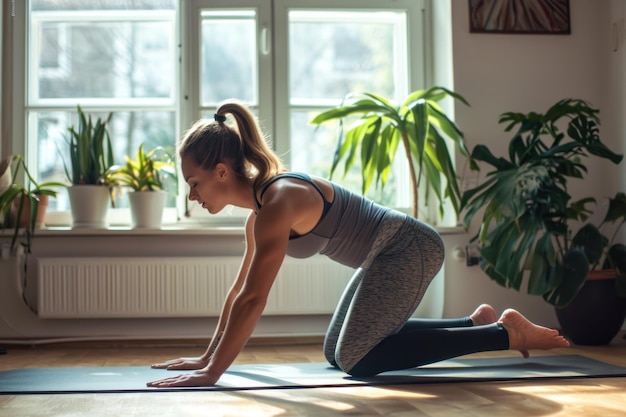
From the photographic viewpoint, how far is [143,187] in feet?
12.2

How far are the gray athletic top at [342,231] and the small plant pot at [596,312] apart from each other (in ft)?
4.41

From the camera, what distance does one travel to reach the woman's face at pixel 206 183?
2.16 metres

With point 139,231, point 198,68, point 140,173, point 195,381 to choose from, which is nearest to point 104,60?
point 198,68

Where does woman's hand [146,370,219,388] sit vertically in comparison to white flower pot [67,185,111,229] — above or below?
below

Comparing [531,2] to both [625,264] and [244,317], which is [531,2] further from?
[244,317]

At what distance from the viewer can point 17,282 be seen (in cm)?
364

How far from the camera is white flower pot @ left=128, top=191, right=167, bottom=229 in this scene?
12.1 ft

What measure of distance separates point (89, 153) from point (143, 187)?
299 mm

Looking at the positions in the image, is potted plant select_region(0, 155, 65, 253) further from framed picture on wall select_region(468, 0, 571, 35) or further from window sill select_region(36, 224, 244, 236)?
framed picture on wall select_region(468, 0, 571, 35)

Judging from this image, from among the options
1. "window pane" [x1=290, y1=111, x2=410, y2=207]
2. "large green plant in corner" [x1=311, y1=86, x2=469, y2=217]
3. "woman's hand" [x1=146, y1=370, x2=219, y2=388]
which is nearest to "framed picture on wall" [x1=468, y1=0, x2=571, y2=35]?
"large green plant in corner" [x1=311, y1=86, x2=469, y2=217]

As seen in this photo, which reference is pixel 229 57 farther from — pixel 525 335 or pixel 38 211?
pixel 525 335

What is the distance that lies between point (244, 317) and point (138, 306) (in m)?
1.81

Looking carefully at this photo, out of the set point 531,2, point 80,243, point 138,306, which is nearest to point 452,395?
point 138,306

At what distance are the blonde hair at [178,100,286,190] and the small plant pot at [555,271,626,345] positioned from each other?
5.64 feet
